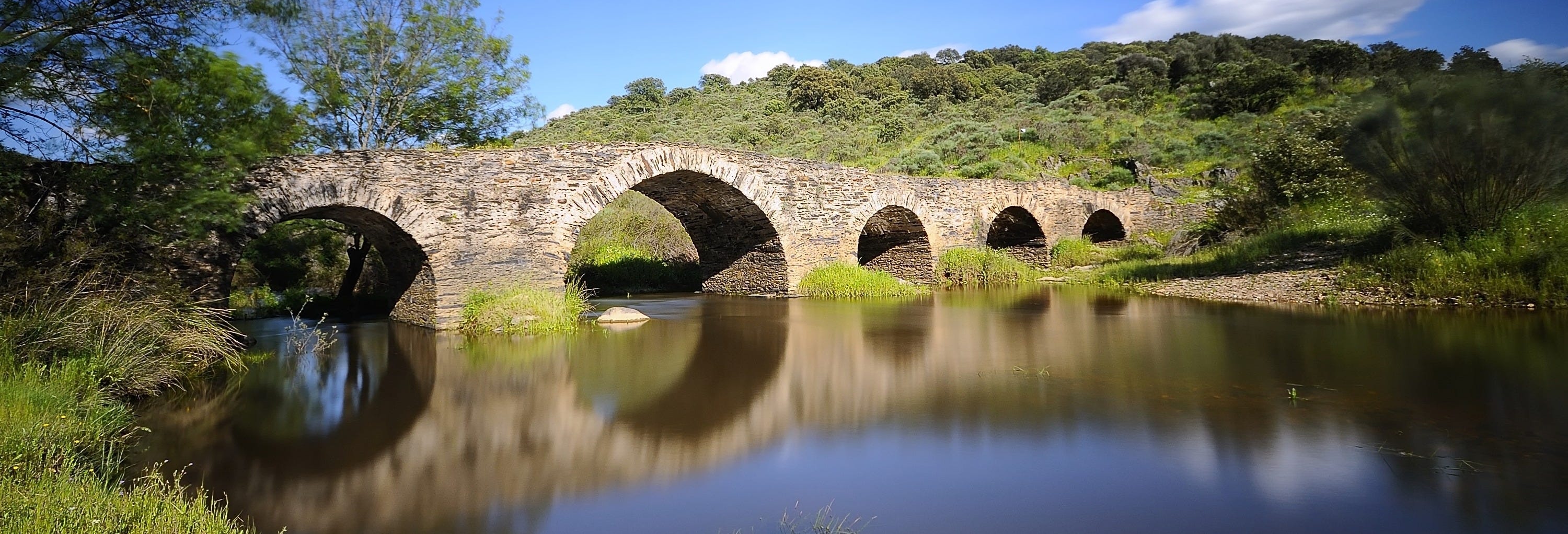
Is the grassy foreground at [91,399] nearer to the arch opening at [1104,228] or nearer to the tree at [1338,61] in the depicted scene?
the arch opening at [1104,228]

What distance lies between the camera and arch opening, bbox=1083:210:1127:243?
A: 22.9 m

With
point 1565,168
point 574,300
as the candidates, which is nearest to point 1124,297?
point 1565,168

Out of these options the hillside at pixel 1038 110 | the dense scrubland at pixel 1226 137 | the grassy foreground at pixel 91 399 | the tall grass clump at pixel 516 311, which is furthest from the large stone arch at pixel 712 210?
the hillside at pixel 1038 110

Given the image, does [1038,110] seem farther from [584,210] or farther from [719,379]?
[719,379]

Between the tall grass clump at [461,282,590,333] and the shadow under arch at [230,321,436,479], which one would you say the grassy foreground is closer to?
the shadow under arch at [230,321,436,479]

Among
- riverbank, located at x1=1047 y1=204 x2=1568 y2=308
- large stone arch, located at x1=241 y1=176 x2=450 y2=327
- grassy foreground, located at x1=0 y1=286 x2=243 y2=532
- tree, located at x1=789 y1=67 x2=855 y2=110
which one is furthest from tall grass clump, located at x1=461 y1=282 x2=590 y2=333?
tree, located at x1=789 y1=67 x2=855 y2=110

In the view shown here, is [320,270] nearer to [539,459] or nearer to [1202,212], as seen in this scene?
[539,459]

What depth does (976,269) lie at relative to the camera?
17.5 meters

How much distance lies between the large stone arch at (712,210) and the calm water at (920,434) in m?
2.88

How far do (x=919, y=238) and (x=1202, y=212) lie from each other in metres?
10.1

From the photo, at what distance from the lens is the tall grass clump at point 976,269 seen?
1733 cm

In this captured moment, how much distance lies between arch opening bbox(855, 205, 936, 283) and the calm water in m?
8.29

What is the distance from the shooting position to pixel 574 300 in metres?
10.7

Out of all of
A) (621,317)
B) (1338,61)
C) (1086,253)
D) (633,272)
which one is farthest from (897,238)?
(1338,61)
